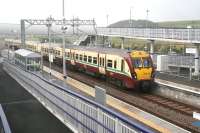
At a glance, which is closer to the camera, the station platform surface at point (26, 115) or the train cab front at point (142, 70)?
the station platform surface at point (26, 115)

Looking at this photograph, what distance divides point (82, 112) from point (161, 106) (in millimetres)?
11609

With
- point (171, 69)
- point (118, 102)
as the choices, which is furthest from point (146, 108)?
point (171, 69)

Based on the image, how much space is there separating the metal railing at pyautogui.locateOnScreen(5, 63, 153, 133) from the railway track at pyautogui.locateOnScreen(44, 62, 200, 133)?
21.3 ft

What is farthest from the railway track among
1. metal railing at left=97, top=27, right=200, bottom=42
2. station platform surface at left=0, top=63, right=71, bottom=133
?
metal railing at left=97, top=27, right=200, bottom=42

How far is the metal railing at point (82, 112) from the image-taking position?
9260mm

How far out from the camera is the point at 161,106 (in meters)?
23.3

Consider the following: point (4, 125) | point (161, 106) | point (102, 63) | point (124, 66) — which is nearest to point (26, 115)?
point (4, 125)

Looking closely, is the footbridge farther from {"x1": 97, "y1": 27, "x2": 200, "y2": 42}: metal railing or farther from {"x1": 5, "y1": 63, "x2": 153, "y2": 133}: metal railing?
{"x1": 5, "y1": 63, "x2": 153, "y2": 133}: metal railing

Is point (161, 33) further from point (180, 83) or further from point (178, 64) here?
point (180, 83)

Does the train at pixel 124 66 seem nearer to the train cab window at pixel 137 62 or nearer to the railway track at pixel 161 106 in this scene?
the train cab window at pixel 137 62

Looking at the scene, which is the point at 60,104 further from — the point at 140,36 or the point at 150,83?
the point at 140,36

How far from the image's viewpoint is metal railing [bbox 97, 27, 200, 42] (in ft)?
110

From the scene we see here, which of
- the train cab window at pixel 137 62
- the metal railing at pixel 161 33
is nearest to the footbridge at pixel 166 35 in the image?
the metal railing at pixel 161 33

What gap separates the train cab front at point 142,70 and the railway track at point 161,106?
0.81 meters
